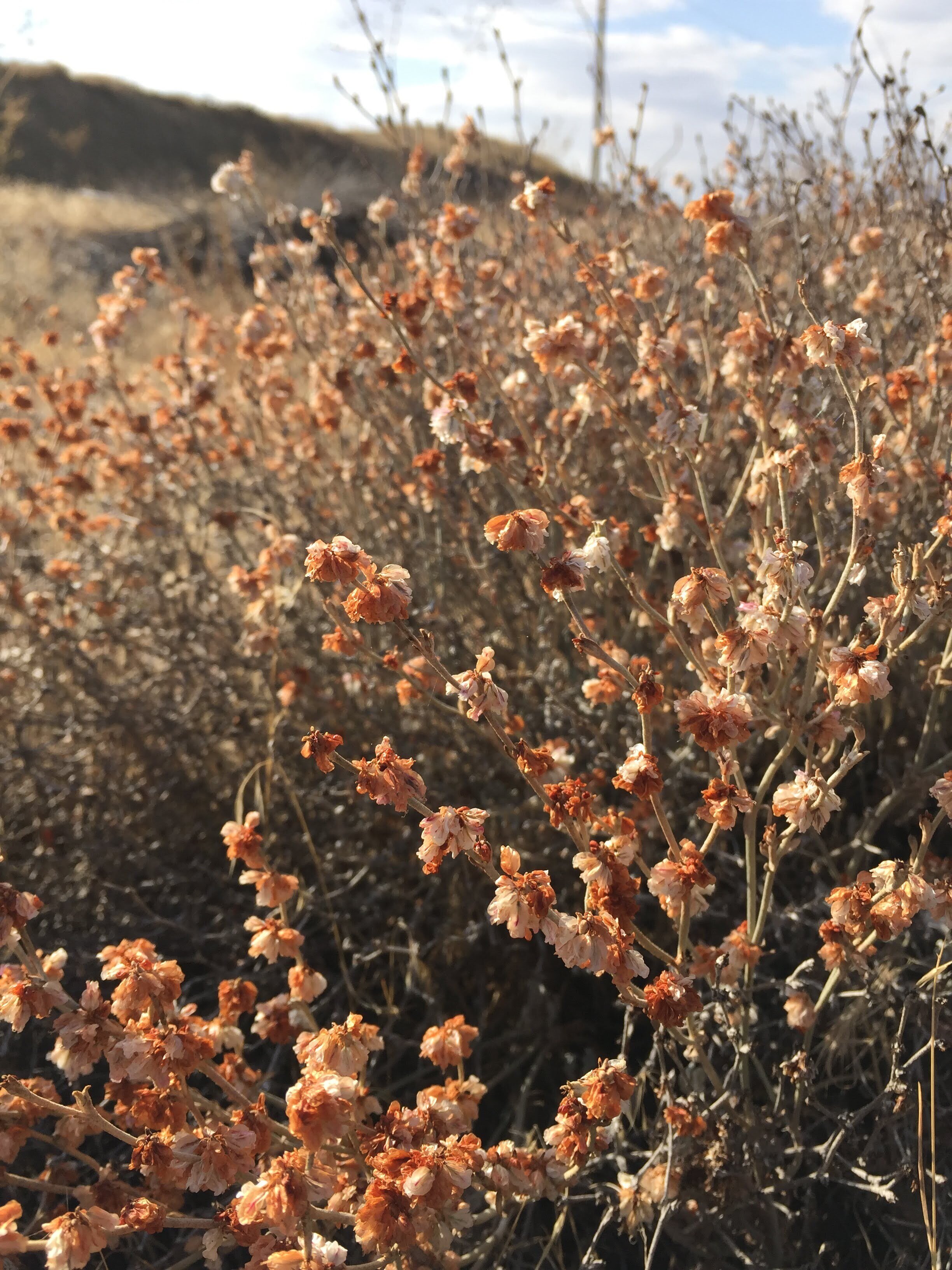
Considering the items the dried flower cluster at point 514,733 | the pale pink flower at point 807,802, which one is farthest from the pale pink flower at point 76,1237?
the pale pink flower at point 807,802

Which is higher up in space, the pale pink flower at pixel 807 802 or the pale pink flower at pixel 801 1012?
the pale pink flower at pixel 807 802

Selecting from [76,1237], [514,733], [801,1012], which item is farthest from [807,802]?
[76,1237]

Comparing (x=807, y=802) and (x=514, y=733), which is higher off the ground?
(x=807, y=802)

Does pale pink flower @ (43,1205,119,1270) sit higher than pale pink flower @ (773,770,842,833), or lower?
lower

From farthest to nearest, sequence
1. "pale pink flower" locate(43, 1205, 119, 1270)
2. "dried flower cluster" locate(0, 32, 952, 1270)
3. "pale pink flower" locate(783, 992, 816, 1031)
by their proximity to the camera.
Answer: "pale pink flower" locate(783, 992, 816, 1031) < "dried flower cluster" locate(0, 32, 952, 1270) < "pale pink flower" locate(43, 1205, 119, 1270)

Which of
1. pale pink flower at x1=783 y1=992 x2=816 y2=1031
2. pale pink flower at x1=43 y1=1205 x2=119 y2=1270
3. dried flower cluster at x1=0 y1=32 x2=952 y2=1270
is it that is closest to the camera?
pale pink flower at x1=43 y1=1205 x2=119 y2=1270

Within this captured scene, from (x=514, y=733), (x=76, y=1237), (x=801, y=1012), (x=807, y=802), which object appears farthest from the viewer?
(x=514, y=733)

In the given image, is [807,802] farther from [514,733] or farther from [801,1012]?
[514,733]

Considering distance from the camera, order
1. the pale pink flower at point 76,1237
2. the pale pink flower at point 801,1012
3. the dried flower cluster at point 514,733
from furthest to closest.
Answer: the pale pink flower at point 801,1012 → the dried flower cluster at point 514,733 → the pale pink flower at point 76,1237

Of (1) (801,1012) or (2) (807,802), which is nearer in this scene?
(2) (807,802)

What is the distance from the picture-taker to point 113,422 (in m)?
4.18

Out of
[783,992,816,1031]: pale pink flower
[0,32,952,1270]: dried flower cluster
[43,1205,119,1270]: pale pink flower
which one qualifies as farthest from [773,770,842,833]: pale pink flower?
[43,1205,119,1270]: pale pink flower

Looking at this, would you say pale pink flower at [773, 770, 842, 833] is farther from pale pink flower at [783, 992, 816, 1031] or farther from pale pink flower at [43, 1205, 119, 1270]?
pale pink flower at [43, 1205, 119, 1270]

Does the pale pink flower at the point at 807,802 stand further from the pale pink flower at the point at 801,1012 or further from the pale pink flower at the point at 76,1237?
the pale pink flower at the point at 76,1237
